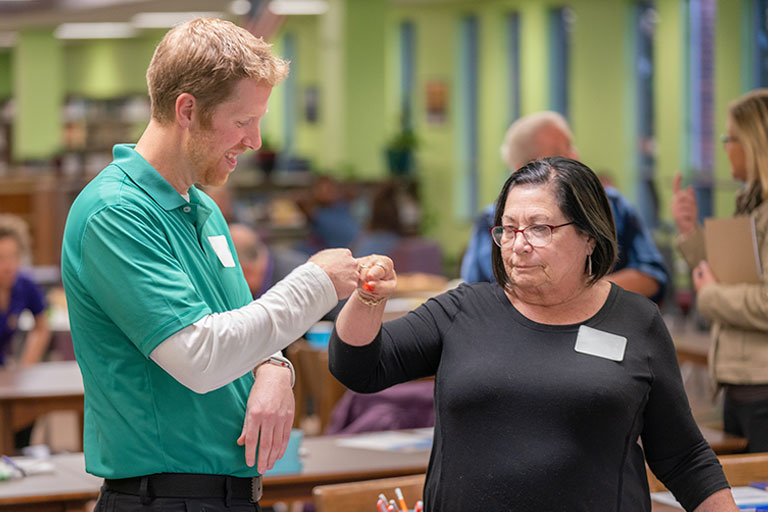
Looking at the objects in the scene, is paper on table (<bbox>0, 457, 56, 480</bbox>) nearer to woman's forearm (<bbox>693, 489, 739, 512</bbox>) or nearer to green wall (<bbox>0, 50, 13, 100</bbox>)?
woman's forearm (<bbox>693, 489, 739, 512</bbox>)

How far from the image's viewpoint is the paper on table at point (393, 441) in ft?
11.2

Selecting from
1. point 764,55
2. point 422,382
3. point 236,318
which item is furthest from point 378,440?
point 764,55

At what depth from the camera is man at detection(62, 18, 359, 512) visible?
1.64m

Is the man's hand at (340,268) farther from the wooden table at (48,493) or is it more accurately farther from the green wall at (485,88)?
the green wall at (485,88)

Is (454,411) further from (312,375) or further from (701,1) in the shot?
(701,1)

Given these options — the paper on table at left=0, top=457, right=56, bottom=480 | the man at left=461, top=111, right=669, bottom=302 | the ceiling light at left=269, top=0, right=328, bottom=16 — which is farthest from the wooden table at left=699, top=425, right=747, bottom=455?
the ceiling light at left=269, top=0, right=328, bottom=16

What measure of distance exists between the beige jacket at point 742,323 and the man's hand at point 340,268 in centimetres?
167

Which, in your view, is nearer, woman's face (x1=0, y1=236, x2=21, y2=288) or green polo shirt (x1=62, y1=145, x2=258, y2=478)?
green polo shirt (x1=62, y1=145, x2=258, y2=478)

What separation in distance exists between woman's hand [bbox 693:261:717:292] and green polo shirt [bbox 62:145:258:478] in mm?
1855

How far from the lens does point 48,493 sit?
2793 millimetres

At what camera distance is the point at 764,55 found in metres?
5.93

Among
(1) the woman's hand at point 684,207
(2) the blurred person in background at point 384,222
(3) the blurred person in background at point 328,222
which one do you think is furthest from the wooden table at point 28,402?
(3) the blurred person in background at point 328,222

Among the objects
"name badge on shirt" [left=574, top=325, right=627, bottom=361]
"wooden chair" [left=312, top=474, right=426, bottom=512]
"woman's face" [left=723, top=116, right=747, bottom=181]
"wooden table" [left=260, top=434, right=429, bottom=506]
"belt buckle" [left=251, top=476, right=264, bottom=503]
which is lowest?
"wooden table" [left=260, top=434, right=429, bottom=506]

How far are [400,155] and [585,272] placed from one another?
436 inches
